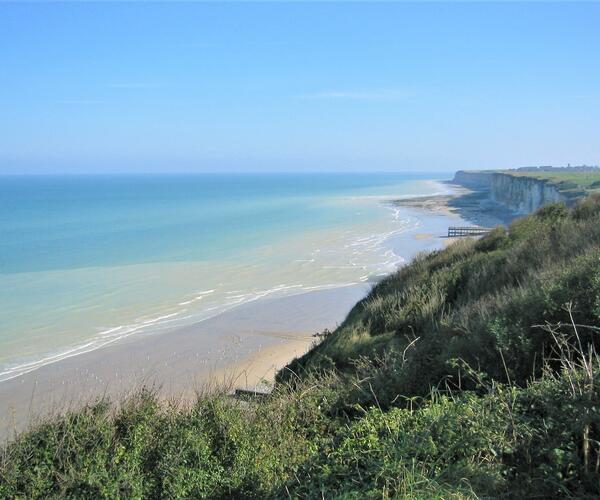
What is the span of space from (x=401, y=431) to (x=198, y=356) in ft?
50.1

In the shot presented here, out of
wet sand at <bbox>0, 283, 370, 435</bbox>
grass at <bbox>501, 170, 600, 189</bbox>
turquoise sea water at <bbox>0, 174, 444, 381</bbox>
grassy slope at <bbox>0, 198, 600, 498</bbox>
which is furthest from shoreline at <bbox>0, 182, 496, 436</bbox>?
grass at <bbox>501, 170, 600, 189</bbox>

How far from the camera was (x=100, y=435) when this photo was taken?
5590mm

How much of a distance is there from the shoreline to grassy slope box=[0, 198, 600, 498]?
6362mm

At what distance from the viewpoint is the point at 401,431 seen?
4508mm

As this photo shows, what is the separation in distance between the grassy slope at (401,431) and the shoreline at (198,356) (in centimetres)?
636

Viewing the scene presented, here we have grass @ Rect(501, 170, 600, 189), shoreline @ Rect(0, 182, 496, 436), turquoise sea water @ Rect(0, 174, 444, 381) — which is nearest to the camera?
shoreline @ Rect(0, 182, 496, 436)

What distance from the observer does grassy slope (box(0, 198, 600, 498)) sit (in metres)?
3.73

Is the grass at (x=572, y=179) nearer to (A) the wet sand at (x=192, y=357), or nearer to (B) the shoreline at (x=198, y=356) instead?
(B) the shoreline at (x=198, y=356)

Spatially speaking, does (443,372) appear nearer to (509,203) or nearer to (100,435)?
(100,435)

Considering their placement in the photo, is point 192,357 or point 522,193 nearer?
point 192,357

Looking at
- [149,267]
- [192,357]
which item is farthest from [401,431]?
[149,267]

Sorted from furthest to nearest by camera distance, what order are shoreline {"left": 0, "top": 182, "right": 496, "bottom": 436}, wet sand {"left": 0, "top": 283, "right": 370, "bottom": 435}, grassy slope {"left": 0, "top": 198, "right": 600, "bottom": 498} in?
wet sand {"left": 0, "top": 283, "right": 370, "bottom": 435}
shoreline {"left": 0, "top": 182, "right": 496, "bottom": 436}
grassy slope {"left": 0, "top": 198, "right": 600, "bottom": 498}

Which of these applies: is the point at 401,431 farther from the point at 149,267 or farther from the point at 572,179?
the point at 572,179

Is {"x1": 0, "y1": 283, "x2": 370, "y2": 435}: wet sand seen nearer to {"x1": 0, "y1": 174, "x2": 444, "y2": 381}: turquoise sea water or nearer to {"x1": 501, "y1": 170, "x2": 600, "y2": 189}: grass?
{"x1": 0, "y1": 174, "x2": 444, "y2": 381}: turquoise sea water
